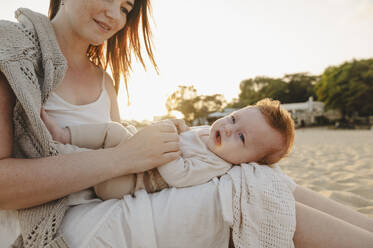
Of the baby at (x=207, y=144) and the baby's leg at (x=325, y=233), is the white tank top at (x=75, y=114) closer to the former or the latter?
the baby at (x=207, y=144)

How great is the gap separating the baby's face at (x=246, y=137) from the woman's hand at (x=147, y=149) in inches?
15.8

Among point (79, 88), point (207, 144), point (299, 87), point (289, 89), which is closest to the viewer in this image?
point (207, 144)

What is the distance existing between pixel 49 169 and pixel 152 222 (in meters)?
0.58

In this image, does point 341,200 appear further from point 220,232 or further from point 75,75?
point 75,75

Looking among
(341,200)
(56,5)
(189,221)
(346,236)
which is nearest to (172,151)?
(189,221)

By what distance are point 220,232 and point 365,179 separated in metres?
3.58

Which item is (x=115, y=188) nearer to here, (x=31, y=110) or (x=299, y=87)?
(x=31, y=110)

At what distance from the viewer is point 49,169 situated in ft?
3.91

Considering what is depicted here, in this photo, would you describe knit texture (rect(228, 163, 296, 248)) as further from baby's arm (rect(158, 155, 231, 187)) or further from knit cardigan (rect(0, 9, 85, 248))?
knit cardigan (rect(0, 9, 85, 248))

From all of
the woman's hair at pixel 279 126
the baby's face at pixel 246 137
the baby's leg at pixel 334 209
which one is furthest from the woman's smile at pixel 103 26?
the baby's leg at pixel 334 209

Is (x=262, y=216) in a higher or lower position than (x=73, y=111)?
lower

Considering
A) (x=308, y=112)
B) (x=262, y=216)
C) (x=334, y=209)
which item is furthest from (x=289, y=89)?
(x=262, y=216)

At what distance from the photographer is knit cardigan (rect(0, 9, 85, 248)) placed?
118 centimetres

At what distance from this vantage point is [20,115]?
Answer: 4.07 feet
